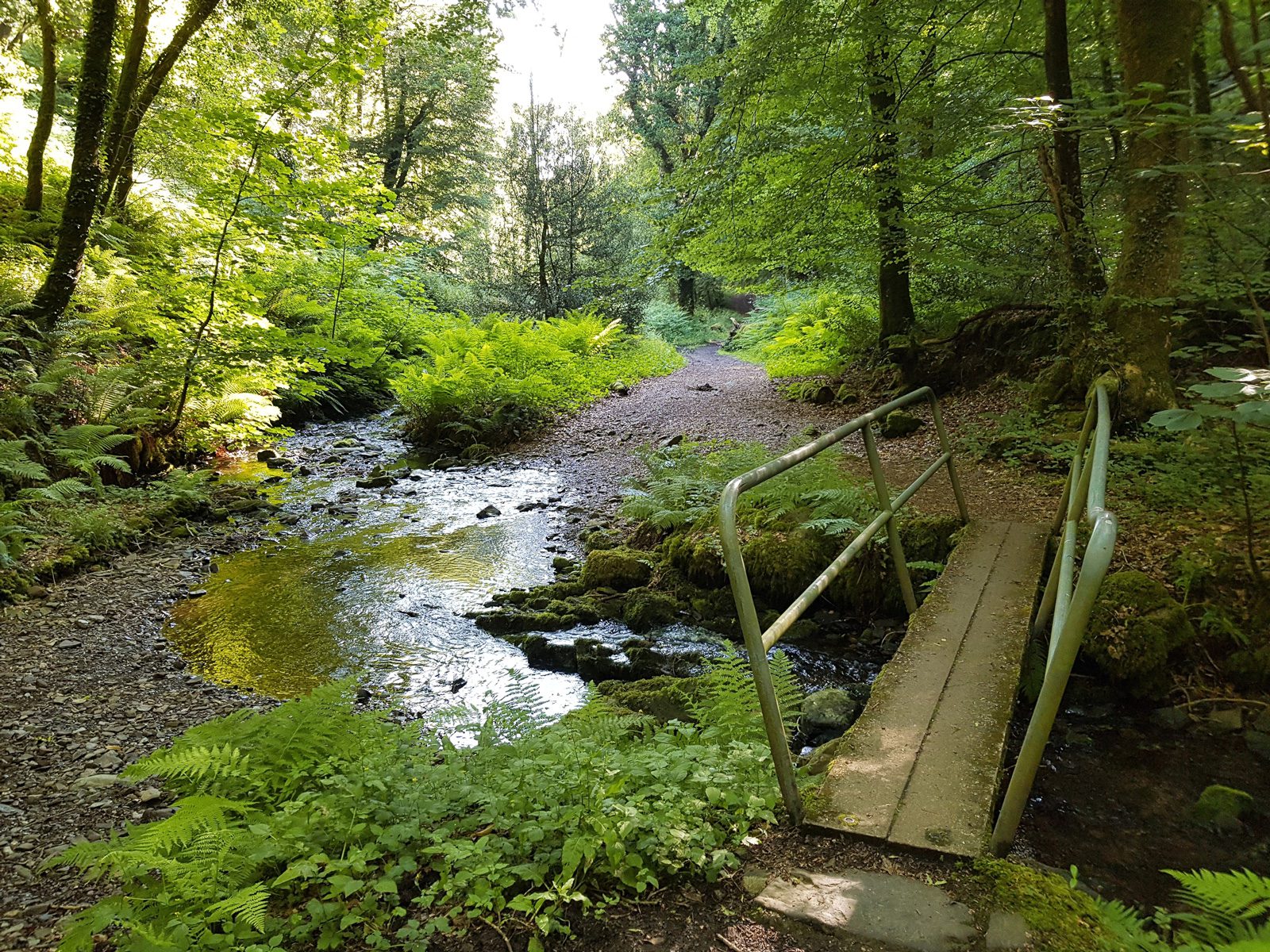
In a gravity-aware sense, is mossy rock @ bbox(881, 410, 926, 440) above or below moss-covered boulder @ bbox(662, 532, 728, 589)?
above

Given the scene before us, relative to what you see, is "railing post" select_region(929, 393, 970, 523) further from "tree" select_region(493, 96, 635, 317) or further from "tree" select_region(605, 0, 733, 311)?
"tree" select_region(605, 0, 733, 311)

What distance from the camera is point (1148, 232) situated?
19.0ft

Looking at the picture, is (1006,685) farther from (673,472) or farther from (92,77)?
(92,77)

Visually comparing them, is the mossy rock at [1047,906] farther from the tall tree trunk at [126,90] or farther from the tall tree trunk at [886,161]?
the tall tree trunk at [126,90]

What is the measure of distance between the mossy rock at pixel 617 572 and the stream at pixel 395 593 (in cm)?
61

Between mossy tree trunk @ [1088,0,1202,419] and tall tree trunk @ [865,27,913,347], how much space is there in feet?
7.46

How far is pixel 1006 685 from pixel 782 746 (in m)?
1.48

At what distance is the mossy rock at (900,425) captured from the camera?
907cm

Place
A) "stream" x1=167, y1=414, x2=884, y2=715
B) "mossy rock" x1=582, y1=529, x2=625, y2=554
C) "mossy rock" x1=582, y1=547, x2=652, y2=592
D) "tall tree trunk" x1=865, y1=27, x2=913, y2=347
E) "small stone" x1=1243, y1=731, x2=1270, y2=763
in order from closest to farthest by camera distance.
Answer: "small stone" x1=1243, y1=731, x2=1270, y2=763 < "stream" x1=167, y1=414, x2=884, y2=715 < "mossy rock" x1=582, y1=547, x2=652, y2=592 < "mossy rock" x1=582, y1=529, x2=625, y2=554 < "tall tree trunk" x1=865, y1=27, x2=913, y2=347

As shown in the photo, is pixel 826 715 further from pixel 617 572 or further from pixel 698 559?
pixel 617 572

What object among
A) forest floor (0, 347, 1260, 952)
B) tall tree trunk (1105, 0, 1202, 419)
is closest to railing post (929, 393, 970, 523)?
forest floor (0, 347, 1260, 952)

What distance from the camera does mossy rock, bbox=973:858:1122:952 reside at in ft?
5.30

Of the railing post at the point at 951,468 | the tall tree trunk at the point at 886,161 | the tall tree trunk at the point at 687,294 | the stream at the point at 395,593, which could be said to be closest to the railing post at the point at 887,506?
the stream at the point at 395,593

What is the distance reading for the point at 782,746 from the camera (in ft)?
7.22
